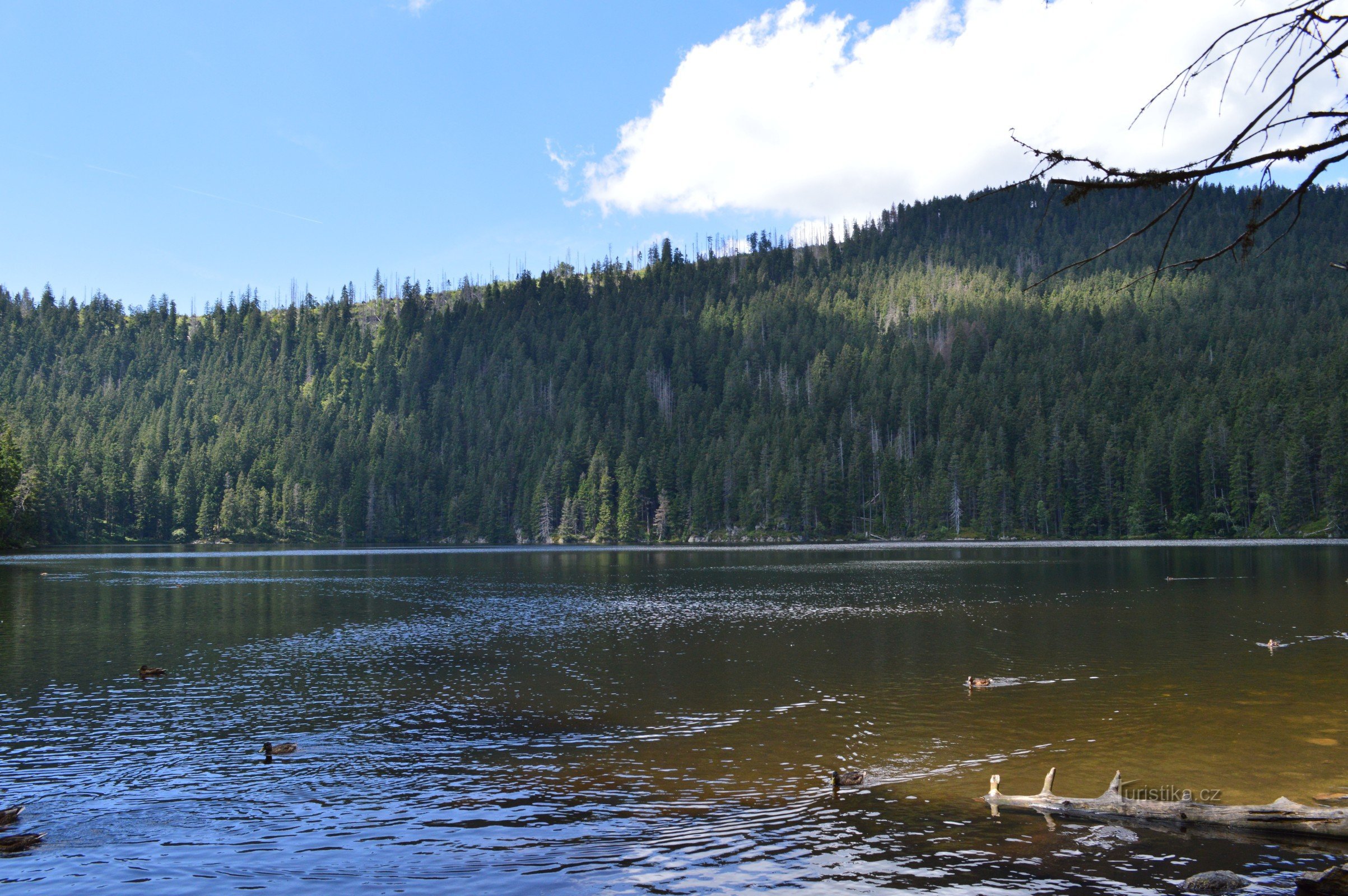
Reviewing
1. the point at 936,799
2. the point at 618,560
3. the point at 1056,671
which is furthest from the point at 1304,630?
the point at 618,560

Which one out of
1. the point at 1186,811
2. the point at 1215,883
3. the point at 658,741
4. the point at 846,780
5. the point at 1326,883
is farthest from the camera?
the point at 658,741

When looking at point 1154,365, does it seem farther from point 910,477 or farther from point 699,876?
point 699,876

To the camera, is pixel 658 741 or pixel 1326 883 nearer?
pixel 1326 883

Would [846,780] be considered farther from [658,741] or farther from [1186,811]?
[1186,811]

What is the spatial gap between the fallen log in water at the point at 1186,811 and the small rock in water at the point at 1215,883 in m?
2.26

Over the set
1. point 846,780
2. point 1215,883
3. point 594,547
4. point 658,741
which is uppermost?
point 1215,883

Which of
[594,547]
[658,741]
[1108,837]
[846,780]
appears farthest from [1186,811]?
[594,547]

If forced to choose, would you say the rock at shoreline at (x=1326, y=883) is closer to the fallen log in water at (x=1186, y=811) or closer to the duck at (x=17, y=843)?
the fallen log in water at (x=1186, y=811)

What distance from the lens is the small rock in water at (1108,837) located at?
14070 millimetres

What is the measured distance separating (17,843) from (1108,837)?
18584mm

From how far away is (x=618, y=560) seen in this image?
11819 centimetres

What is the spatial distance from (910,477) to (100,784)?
557 feet

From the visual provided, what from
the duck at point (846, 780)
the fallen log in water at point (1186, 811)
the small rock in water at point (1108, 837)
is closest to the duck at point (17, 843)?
the duck at point (846, 780)

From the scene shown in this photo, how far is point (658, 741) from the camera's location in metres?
22.2
